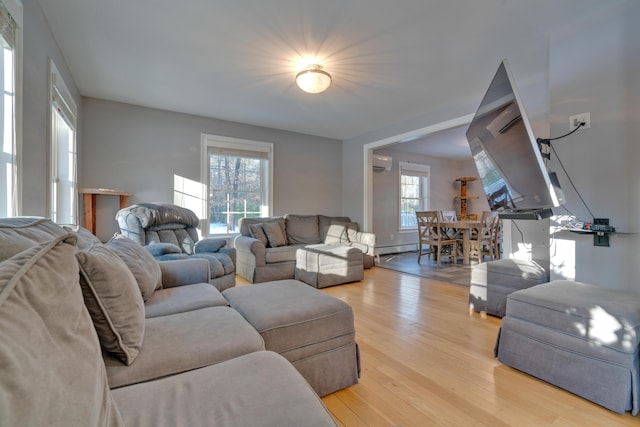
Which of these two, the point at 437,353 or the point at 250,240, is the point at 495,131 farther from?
the point at 250,240

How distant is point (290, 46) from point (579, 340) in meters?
2.97

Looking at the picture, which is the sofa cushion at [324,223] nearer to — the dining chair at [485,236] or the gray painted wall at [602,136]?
the dining chair at [485,236]

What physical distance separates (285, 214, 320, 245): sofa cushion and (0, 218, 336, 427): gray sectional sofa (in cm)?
321

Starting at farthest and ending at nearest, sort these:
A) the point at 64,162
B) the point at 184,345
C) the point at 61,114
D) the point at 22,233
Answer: the point at 64,162 → the point at 61,114 → the point at 184,345 → the point at 22,233

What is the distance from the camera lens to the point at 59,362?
54 centimetres

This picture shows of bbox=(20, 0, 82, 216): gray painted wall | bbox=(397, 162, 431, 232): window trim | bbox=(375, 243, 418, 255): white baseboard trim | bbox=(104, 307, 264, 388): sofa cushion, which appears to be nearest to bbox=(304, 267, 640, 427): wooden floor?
bbox=(104, 307, 264, 388): sofa cushion

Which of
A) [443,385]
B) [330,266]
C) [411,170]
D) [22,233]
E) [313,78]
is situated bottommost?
[443,385]

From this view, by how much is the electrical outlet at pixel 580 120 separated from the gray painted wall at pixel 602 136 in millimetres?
30

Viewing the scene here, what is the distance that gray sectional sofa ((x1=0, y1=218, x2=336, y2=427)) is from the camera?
0.48 metres

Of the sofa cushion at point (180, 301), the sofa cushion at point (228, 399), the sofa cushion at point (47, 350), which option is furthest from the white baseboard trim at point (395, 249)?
the sofa cushion at point (47, 350)

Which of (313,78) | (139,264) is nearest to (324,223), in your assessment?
(313,78)

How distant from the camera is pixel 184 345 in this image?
114cm

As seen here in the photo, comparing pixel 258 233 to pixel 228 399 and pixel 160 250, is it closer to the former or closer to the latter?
pixel 160 250

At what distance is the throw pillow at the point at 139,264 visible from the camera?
1.57 metres
